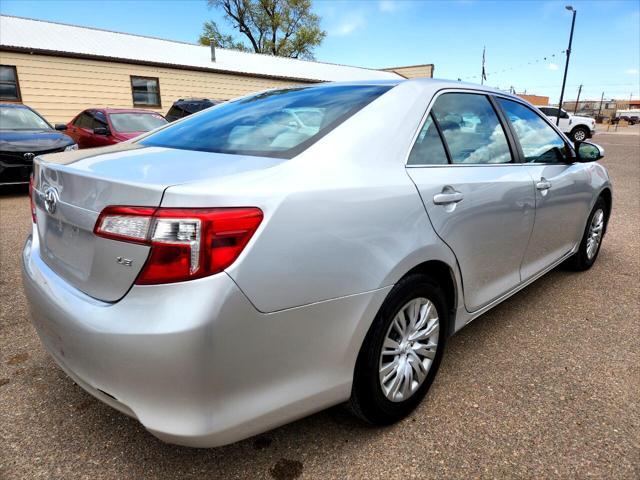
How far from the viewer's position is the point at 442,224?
6.73 ft

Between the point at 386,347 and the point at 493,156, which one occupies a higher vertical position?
the point at 493,156

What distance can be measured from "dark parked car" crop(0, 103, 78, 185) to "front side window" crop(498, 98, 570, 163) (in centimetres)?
676

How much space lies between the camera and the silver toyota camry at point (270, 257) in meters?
1.39

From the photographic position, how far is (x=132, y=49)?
16.6m

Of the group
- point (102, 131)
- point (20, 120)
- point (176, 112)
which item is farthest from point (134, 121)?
point (176, 112)

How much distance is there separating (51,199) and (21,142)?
6.44 metres

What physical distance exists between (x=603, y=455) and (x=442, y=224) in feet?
3.76

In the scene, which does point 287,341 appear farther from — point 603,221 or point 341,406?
point 603,221

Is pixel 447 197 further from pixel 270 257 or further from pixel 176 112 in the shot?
pixel 176 112

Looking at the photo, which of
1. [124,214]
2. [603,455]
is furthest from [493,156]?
[124,214]

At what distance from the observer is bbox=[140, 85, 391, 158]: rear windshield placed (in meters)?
1.87

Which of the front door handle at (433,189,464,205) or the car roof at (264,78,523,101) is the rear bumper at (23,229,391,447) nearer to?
the front door handle at (433,189,464,205)

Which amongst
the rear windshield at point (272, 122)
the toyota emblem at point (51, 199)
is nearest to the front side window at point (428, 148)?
the rear windshield at point (272, 122)

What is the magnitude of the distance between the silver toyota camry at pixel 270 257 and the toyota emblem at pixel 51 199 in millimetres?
11
